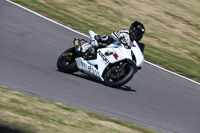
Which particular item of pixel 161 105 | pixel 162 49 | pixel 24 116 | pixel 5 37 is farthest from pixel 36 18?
pixel 24 116

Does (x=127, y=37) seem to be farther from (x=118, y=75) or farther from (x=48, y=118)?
(x=48, y=118)

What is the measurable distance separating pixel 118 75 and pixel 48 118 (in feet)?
11.0

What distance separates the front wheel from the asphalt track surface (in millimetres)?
164

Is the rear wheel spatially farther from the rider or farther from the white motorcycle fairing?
the rider

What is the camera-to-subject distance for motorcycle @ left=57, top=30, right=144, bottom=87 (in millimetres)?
9005

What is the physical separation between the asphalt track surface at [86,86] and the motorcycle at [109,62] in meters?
0.22

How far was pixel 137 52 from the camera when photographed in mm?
9148

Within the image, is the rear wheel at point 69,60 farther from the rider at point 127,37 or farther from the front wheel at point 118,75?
the front wheel at point 118,75

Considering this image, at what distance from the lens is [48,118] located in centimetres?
598

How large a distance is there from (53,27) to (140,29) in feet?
17.0

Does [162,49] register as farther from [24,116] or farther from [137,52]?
[24,116]

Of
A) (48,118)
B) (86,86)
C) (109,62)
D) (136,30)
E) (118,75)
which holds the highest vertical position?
(136,30)

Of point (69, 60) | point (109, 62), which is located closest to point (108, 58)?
point (109, 62)

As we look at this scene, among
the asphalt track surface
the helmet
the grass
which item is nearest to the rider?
the helmet
